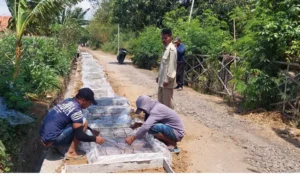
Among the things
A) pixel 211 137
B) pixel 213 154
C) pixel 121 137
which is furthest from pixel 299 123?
pixel 121 137

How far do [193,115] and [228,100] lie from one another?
7.05 ft

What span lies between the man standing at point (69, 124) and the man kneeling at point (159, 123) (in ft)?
2.26

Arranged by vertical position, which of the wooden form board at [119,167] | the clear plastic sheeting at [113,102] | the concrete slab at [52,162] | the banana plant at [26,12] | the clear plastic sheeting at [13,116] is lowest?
the concrete slab at [52,162]

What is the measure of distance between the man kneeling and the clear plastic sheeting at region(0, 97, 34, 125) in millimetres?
1742

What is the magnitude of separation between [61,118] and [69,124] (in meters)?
0.19

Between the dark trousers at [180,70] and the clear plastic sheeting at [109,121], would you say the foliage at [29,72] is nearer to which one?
the clear plastic sheeting at [109,121]

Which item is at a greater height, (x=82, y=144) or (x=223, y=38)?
(x=223, y=38)

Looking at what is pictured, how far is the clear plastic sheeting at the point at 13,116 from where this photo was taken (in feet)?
16.1

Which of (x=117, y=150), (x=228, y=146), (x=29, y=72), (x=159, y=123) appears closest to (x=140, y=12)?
(x=29, y=72)

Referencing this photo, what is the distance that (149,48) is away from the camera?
19.5 meters

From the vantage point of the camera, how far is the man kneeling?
454 cm

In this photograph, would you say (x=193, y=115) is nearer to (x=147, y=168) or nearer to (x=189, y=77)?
(x=147, y=168)

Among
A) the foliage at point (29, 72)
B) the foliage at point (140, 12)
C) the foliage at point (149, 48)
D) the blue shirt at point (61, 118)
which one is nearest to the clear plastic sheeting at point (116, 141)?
the blue shirt at point (61, 118)

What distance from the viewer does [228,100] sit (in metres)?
9.62
